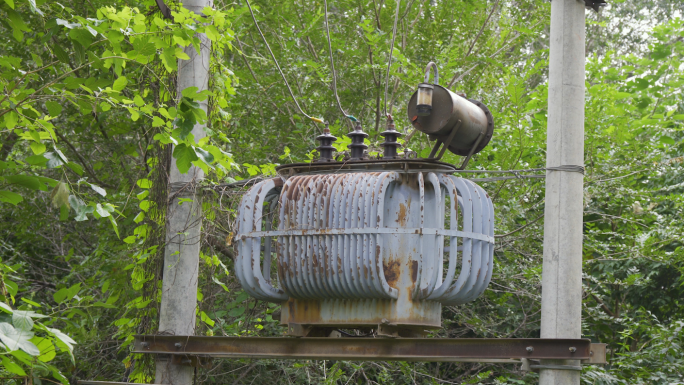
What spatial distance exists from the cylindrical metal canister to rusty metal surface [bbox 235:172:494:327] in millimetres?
286

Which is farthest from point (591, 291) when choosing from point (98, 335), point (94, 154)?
point (94, 154)

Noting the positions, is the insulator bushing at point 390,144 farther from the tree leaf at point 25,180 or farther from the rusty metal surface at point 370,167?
the tree leaf at point 25,180

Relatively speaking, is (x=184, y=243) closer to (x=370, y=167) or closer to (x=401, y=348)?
(x=370, y=167)

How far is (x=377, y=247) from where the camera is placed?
4355 mm

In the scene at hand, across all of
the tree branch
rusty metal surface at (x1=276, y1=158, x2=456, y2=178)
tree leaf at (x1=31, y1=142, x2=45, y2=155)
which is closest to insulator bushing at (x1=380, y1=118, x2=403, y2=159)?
rusty metal surface at (x1=276, y1=158, x2=456, y2=178)

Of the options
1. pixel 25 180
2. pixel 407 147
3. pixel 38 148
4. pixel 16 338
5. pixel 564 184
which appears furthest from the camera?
pixel 407 147

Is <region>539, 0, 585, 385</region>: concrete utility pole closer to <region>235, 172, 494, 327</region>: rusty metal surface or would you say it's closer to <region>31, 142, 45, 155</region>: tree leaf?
<region>235, 172, 494, 327</region>: rusty metal surface

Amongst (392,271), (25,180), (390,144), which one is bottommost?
(392,271)

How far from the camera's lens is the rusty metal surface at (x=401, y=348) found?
14.1ft

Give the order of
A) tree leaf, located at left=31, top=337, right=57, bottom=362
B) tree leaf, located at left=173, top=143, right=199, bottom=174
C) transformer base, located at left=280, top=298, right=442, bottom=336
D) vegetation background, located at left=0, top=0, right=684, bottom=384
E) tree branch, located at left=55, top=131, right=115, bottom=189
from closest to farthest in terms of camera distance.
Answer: tree leaf, located at left=31, top=337, right=57, bottom=362, tree leaf, located at left=173, top=143, right=199, bottom=174, transformer base, located at left=280, top=298, right=442, bottom=336, vegetation background, located at left=0, top=0, right=684, bottom=384, tree branch, located at left=55, top=131, right=115, bottom=189

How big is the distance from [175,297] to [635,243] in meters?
5.41

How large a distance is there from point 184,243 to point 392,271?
6.40ft

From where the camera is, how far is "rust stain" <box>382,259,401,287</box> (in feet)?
14.3

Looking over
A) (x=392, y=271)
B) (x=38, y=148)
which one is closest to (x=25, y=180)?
(x=38, y=148)
